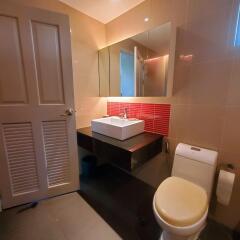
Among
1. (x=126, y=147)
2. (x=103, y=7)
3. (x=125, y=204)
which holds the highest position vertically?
(x=103, y=7)

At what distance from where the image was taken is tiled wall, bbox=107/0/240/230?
1.17 meters

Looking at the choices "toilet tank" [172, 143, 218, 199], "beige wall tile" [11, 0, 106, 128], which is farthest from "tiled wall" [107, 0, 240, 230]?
"beige wall tile" [11, 0, 106, 128]

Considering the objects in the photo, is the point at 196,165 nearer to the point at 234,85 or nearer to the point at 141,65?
the point at 234,85

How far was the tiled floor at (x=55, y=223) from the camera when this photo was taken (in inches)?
50.1

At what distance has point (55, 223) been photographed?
1396 millimetres

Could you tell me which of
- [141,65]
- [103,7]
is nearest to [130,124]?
[141,65]

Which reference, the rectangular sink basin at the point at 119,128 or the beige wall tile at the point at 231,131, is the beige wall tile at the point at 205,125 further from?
the rectangular sink basin at the point at 119,128

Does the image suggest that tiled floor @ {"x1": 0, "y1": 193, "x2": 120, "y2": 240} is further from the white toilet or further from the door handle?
the door handle

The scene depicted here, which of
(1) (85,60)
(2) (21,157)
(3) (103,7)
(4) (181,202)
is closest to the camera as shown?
(4) (181,202)

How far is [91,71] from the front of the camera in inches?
82.0

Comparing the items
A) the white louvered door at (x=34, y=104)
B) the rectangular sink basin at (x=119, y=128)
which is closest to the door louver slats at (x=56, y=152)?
the white louvered door at (x=34, y=104)

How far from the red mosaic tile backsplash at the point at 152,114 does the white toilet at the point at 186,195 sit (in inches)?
13.8

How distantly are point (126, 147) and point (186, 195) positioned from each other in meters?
0.60

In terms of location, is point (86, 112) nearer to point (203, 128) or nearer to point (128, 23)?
point (128, 23)
